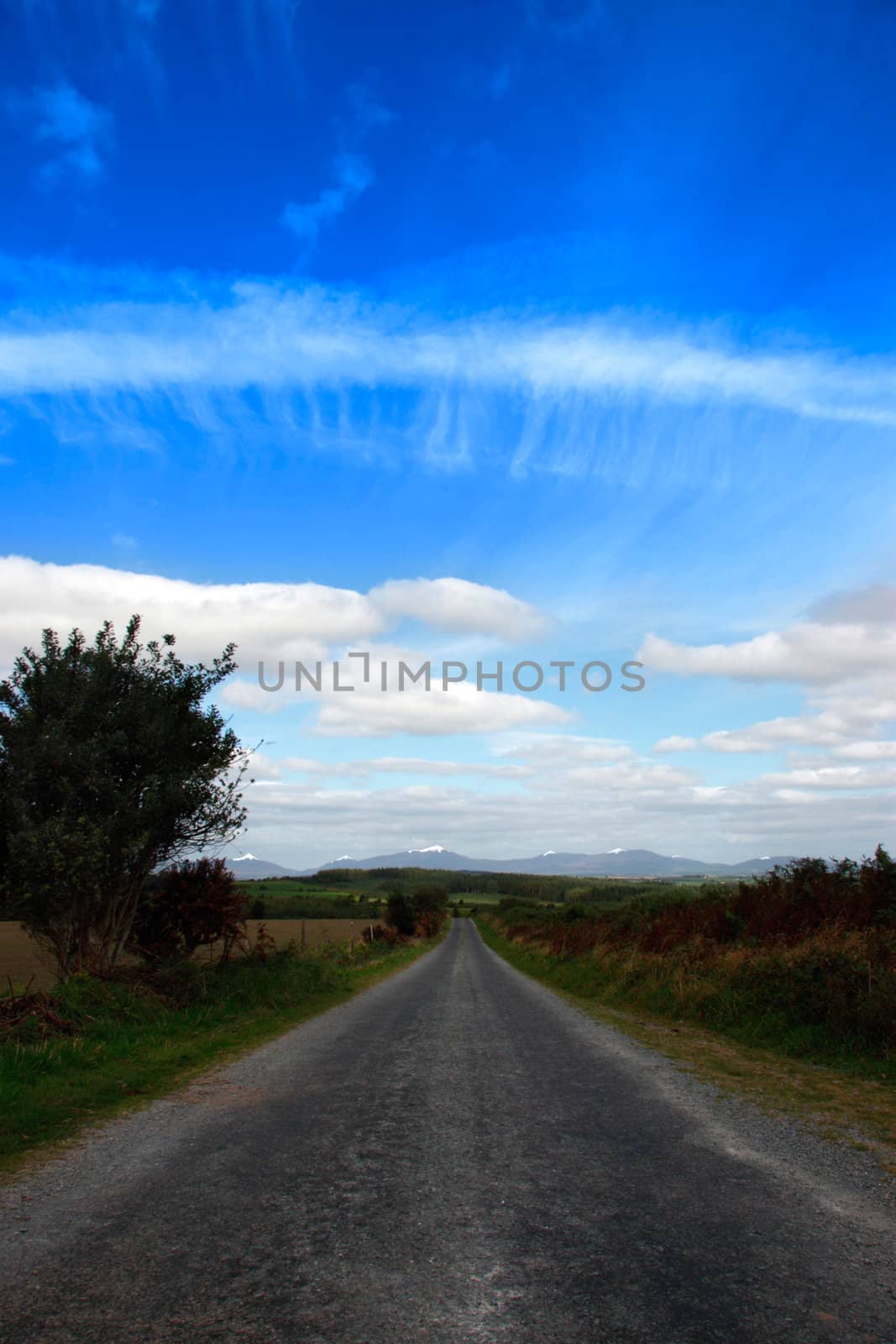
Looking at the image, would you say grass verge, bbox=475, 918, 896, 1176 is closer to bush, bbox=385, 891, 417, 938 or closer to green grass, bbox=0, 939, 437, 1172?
green grass, bbox=0, 939, 437, 1172

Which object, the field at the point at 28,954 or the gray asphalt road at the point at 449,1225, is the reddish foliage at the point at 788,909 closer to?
the gray asphalt road at the point at 449,1225

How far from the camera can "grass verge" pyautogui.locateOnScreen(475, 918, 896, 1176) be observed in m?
6.96

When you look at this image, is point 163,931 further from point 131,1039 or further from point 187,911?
point 131,1039

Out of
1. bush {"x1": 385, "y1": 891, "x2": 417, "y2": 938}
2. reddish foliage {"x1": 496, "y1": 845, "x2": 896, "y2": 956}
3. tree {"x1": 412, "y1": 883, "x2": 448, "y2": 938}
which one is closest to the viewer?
reddish foliage {"x1": 496, "y1": 845, "x2": 896, "y2": 956}

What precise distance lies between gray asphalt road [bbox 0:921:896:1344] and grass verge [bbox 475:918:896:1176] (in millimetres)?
540

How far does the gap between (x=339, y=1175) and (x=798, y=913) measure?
42.9ft

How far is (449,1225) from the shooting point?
14.5 feet

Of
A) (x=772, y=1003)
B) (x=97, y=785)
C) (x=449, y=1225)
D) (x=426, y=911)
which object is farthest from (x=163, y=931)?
(x=426, y=911)

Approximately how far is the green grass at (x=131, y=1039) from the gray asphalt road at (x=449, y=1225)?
65 centimetres

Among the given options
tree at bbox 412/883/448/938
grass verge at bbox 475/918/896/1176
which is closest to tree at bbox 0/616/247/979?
grass verge at bbox 475/918/896/1176

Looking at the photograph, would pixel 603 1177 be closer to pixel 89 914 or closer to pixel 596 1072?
pixel 596 1072

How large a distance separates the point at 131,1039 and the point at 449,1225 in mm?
7676

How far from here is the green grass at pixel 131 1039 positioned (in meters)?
7.07

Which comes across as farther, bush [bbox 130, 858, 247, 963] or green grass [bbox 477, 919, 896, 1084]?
bush [bbox 130, 858, 247, 963]
